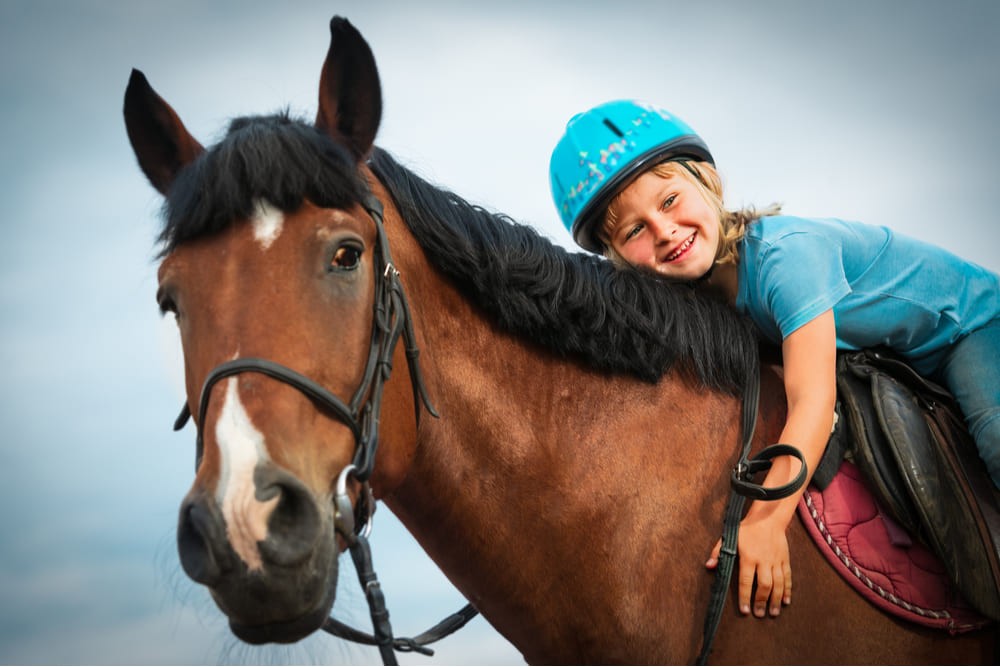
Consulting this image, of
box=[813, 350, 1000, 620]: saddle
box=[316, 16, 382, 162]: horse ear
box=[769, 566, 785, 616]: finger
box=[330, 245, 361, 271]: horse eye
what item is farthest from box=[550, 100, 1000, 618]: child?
box=[330, 245, 361, 271]: horse eye

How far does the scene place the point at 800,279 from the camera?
298 centimetres

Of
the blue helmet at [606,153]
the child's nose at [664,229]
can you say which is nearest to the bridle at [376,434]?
the child's nose at [664,229]

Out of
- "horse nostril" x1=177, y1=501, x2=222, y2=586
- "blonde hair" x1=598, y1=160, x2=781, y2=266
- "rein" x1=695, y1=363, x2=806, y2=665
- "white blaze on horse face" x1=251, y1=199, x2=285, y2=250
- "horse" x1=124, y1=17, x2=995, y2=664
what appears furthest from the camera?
"blonde hair" x1=598, y1=160, x2=781, y2=266

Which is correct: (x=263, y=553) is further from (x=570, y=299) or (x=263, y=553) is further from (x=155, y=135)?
(x=155, y=135)

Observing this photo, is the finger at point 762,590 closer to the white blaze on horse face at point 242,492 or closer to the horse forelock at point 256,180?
the white blaze on horse face at point 242,492

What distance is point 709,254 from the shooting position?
3363 mm

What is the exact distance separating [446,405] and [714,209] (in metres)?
1.48

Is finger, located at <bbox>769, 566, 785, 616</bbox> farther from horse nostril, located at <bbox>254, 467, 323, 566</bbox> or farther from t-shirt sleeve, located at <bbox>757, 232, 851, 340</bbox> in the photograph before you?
horse nostril, located at <bbox>254, 467, 323, 566</bbox>

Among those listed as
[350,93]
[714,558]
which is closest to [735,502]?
[714,558]

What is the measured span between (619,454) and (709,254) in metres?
0.98

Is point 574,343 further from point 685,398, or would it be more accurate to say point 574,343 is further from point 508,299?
point 685,398

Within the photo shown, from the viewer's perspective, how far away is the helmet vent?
3521 mm

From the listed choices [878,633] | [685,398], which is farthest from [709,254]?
[878,633]

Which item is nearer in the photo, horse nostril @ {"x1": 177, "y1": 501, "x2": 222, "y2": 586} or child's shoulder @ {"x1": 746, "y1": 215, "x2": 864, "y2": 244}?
horse nostril @ {"x1": 177, "y1": 501, "x2": 222, "y2": 586}
